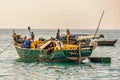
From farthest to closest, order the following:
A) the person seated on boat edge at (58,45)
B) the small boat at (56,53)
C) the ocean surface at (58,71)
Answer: the person seated on boat edge at (58,45)
the small boat at (56,53)
the ocean surface at (58,71)

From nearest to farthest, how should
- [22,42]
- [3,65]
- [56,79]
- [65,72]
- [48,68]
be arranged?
[56,79] < [65,72] < [48,68] < [3,65] < [22,42]

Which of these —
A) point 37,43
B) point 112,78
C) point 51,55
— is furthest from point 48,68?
point 112,78

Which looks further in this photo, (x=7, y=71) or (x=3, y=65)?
(x=3, y=65)

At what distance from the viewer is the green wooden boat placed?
32969 millimetres

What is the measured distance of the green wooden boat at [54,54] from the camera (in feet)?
108

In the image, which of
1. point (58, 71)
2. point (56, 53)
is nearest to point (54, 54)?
point (56, 53)

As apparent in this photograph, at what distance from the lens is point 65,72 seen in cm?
3044

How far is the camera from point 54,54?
33.9 m

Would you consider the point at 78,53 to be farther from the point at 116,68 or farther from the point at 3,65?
the point at 3,65

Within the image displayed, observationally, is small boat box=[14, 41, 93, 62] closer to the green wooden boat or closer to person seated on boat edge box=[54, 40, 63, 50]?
the green wooden boat

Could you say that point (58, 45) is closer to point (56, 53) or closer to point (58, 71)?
point (56, 53)

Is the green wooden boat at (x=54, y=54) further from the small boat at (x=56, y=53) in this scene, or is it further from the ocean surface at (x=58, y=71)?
the ocean surface at (x=58, y=71)

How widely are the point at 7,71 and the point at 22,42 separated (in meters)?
8.34

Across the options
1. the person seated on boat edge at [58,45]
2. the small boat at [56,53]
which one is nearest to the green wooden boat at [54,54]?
the small boat at [56,53]
